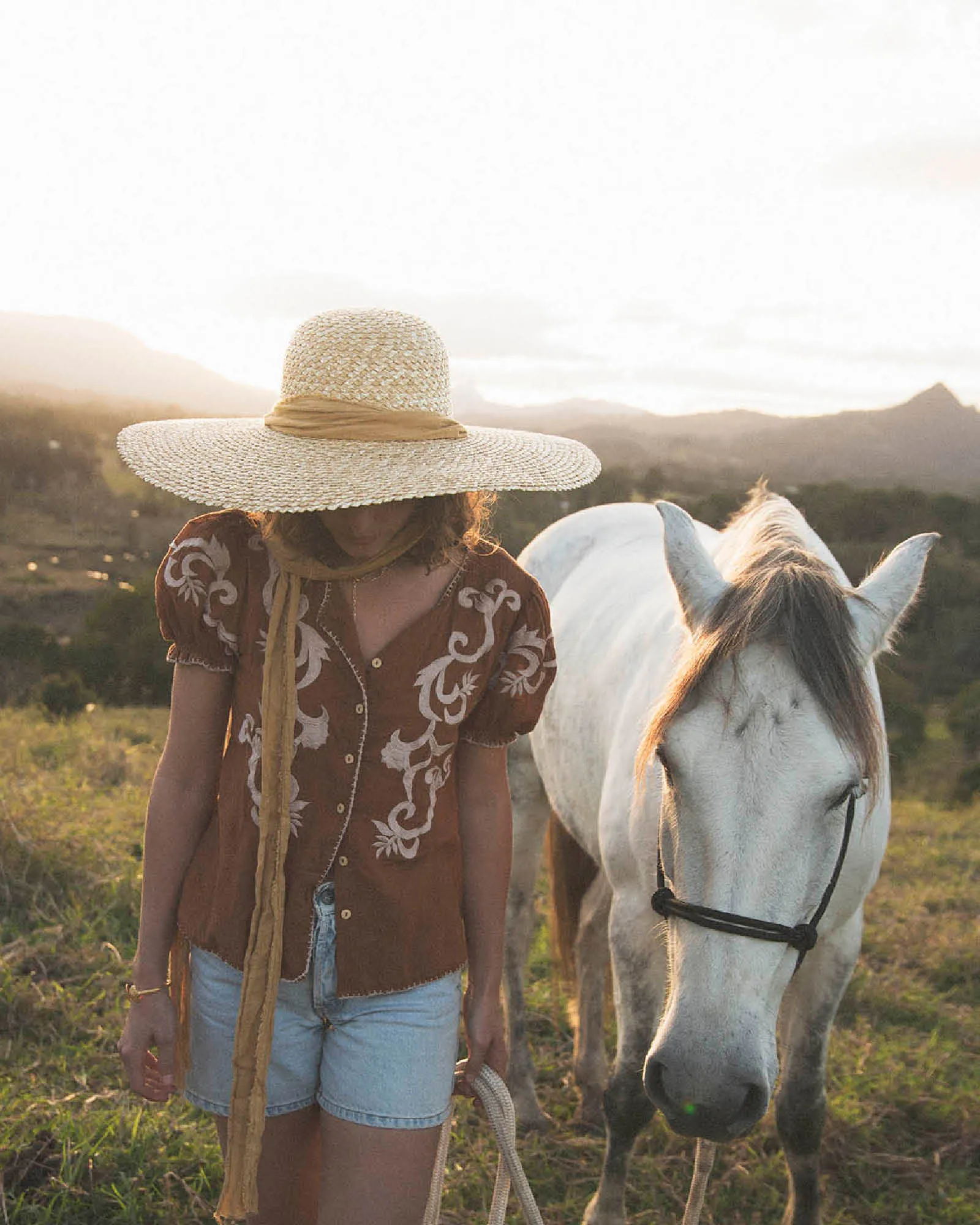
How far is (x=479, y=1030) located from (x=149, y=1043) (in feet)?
1.88

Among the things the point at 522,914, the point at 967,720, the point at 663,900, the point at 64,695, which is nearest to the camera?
the point at 663,900

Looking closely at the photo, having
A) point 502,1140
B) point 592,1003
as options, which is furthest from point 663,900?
point 592,1003

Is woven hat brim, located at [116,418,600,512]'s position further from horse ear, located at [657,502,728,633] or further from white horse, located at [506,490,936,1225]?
white horse, located at [506,490,936,1225]

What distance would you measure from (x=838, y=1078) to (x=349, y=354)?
121 inches

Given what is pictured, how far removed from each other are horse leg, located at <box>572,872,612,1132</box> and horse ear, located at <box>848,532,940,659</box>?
168cm

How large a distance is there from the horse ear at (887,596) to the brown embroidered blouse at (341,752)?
0.80 meters

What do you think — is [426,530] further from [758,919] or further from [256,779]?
[758,919]

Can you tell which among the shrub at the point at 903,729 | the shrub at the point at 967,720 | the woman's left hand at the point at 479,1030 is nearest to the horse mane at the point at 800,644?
the woman's left hand at the point at 479,1030

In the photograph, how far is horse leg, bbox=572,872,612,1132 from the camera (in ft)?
11.1

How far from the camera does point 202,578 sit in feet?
5.32

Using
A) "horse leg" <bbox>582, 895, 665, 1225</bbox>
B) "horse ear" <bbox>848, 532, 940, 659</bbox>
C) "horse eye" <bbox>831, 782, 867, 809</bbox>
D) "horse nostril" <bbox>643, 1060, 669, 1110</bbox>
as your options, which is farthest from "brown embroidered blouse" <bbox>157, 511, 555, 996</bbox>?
"horse leg" <bbox>582, 895, 665, 1225</bbox>

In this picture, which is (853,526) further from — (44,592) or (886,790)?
(886,790)

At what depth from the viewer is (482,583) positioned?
5.66ft

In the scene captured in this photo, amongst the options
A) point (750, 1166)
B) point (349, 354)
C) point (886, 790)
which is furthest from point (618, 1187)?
point (349, 354)
